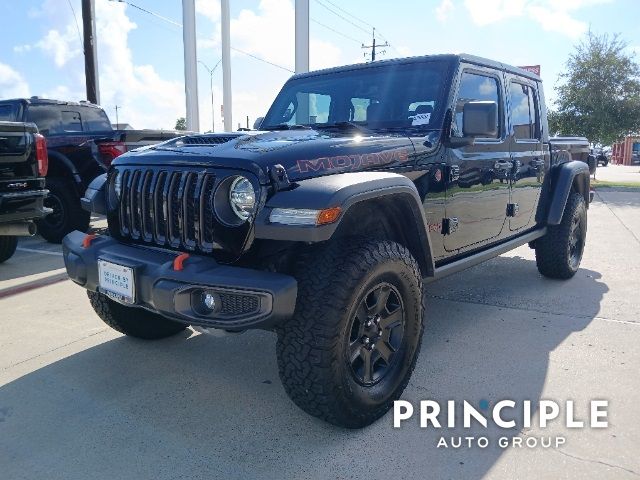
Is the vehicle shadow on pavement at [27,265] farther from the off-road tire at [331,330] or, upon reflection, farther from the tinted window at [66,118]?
the off-road tire at [331,330]

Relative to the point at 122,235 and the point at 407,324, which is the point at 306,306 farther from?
the point at 122,235

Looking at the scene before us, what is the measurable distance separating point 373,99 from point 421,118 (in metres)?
0.40

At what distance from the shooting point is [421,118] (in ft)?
11.1

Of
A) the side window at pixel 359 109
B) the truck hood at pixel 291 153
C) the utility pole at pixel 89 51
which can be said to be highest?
the utility pole at pixel 89 51

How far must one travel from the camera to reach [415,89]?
11.5 ft

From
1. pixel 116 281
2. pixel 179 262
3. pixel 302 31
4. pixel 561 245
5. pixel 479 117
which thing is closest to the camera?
pixel 179 262

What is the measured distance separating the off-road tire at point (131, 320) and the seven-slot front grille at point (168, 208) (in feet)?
2.21

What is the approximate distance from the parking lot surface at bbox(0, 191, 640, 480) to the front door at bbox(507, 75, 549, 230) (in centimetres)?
77

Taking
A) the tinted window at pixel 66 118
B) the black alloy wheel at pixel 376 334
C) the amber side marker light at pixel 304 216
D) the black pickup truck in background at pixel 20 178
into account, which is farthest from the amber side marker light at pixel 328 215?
the tinted window at pixel 66 118

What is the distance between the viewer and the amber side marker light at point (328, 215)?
7.26 ft

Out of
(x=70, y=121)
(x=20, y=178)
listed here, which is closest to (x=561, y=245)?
(x=20, y=178)

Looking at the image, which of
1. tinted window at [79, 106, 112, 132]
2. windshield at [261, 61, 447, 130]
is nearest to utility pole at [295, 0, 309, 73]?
tinted window at [79, 106, 112, 132]

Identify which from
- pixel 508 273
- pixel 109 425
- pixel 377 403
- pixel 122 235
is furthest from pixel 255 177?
pixel 508 273

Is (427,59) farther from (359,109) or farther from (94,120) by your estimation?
(94,120)
